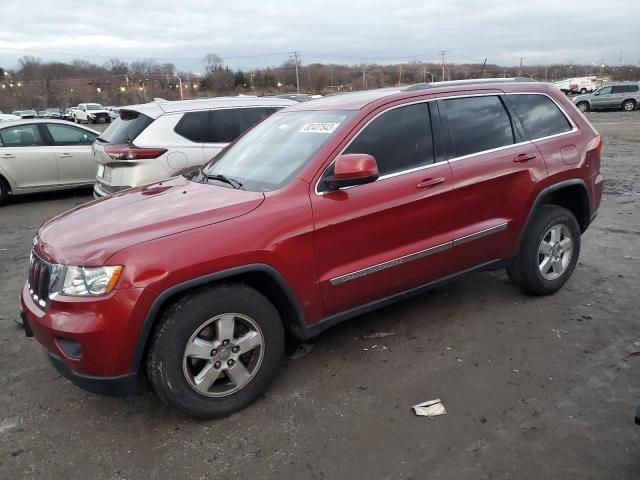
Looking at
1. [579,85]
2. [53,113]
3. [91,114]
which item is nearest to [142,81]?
[53,113]

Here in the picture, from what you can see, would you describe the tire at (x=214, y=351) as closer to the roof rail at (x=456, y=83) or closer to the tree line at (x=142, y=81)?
the roof rail at (x=456, y=83)

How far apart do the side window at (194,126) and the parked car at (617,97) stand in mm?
29943

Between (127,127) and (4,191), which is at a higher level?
(127,127)

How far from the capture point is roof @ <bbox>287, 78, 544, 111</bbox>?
3684 millimetres

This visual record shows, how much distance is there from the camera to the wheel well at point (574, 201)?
177 inches

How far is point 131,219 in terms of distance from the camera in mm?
2988

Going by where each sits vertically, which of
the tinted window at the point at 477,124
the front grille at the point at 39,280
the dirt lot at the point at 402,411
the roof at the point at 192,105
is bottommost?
the dirt lot at the point at 402,411

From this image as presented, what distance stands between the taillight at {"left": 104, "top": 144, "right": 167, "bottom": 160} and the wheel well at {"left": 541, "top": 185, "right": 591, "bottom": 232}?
4414 mm

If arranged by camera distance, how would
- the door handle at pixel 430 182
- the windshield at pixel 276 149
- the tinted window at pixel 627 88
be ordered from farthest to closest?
the tinted window at pixel 627 88
the door handle at pixel 430 182
the windshield at pixel 276 149

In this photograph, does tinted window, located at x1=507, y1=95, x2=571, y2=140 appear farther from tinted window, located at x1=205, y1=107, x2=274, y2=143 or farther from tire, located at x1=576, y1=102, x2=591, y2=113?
tire, located at x1=576, y1=102, x2=591, y2=113

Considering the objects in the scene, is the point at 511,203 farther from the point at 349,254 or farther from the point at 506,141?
the point at 349,254

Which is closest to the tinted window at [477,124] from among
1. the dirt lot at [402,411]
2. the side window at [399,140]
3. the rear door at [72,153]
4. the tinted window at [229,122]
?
the side window at [399,140]

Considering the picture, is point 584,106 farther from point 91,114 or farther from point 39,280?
point 91,114

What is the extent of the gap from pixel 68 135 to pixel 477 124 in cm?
856
